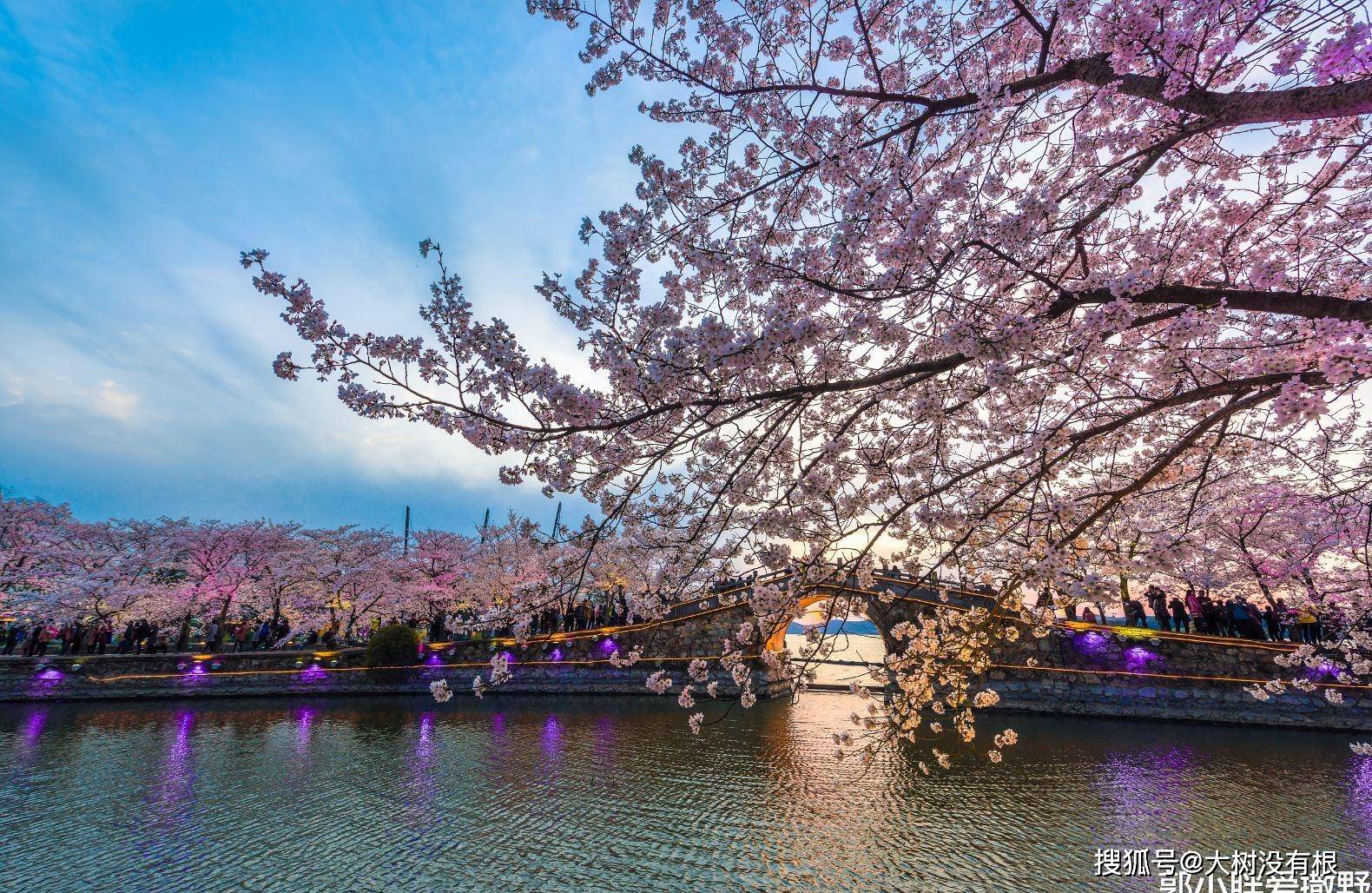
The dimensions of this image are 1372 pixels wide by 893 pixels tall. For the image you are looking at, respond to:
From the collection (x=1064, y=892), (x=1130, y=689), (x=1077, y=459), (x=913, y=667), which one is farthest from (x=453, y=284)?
(x=1130, y=689)

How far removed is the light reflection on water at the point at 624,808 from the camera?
6.06 m

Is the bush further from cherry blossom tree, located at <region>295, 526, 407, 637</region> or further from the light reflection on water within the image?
cherry blossom tree, located at <region>295, 526, 407, 637</region>

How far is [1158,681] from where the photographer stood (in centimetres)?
1528

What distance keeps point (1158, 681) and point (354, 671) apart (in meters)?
24.9

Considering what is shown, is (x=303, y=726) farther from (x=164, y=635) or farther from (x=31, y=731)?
(x=164, y=635)

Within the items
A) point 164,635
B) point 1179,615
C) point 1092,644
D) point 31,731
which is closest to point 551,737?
point 31,731

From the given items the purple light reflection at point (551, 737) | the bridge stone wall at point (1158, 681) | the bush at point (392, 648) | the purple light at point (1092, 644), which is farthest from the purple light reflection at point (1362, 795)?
the bush at point (392, 648)

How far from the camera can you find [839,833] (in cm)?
714

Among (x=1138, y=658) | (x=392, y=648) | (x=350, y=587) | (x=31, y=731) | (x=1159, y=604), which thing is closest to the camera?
(x=31, y=731)

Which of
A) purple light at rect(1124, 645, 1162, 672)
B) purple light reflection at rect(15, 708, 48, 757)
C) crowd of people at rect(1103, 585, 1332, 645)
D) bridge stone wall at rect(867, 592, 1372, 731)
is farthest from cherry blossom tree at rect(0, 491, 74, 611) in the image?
crowd of people at rect(1103, 585, 1332, 645)

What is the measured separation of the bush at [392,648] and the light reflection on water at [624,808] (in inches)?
250

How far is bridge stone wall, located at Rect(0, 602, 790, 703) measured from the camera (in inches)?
727

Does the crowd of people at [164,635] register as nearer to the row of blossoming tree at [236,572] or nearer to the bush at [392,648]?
the row of blossoming tree at [236,572]

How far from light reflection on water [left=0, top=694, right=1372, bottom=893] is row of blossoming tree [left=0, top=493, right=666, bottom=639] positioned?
7.49m
